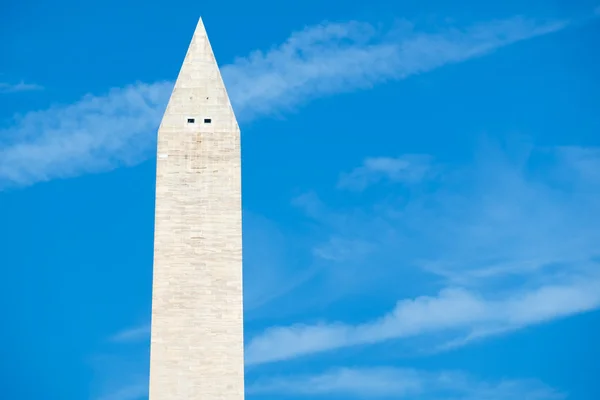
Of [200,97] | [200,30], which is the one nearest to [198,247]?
[200,97]

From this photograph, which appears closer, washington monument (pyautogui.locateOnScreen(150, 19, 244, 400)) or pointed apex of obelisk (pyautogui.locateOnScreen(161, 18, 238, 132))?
washington monument (pyautogui.locateOnScreen(150, 19, 244, 400))

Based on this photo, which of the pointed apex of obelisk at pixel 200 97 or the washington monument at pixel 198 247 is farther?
the pointed apex of obelisk at pixel 200 97

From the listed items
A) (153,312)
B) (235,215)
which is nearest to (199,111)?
(235,215)

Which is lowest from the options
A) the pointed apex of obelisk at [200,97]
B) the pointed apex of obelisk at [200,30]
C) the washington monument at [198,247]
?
the washington monument at [198,247]

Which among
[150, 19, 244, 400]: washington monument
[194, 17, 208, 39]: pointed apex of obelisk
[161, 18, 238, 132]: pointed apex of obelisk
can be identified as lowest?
[150, 19, 244, 400]: washington monument

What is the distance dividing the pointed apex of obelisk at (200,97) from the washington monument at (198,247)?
0.04 metres

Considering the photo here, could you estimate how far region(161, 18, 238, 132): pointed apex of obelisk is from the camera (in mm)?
39312

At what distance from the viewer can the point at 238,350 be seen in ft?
121

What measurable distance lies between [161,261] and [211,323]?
2.71 meters

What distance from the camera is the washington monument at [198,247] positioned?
1439 inches

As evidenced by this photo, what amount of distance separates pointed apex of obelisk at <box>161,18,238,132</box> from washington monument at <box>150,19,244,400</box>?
4 cm

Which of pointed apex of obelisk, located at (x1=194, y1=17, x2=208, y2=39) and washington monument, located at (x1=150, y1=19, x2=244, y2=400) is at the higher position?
pointed apex of obelisk, located at (x1=194, y1=17, x2=208, y2=39)

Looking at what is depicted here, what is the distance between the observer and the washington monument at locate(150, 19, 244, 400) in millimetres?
36562

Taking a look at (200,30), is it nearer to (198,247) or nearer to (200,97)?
(200,97)
